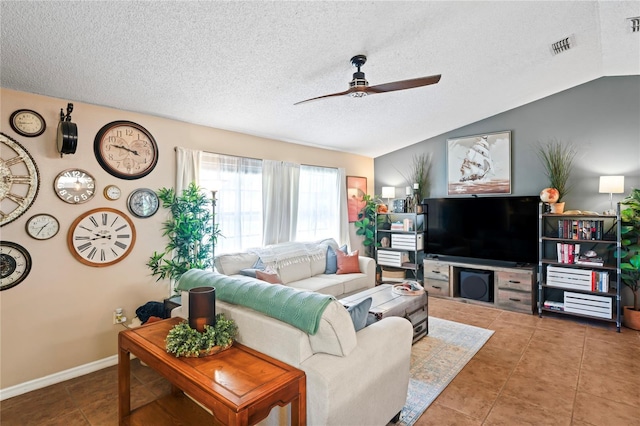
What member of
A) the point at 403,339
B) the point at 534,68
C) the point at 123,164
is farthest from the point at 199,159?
the point at 534,68

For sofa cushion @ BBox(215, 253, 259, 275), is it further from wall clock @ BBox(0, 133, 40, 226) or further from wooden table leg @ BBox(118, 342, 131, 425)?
wall clock @ BBox(0, 133, 40, 226)

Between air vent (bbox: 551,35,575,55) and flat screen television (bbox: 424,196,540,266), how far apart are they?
193cm

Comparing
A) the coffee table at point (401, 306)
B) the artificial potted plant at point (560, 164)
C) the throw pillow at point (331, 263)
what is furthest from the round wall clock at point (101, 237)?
the artificial potted plant at point (560, 164)

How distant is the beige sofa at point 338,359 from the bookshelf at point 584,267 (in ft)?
10.7

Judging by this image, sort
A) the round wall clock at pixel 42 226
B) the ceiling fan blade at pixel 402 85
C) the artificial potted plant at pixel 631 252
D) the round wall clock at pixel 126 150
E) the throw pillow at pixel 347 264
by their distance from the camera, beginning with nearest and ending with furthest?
the ceiling fan blade at pixel 402 85
the round wall clock at pixel 42 226
the round wall clock at pixel 126 150
the artificial potted plant at pixel 631 252
the throw pillow at pixel 347 264

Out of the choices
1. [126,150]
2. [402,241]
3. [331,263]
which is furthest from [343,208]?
[126,150]

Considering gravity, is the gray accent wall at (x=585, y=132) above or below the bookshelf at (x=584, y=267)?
above

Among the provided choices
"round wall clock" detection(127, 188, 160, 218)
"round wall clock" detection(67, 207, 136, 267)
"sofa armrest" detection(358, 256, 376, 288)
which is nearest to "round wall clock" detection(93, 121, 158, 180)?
"round wall clock" detection(127, 188, 160, 218)

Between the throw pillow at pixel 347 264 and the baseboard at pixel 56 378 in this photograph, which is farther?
the throw pillow at pixel 347 264

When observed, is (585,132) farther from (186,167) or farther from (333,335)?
(186,167)

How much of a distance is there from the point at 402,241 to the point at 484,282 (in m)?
1.43

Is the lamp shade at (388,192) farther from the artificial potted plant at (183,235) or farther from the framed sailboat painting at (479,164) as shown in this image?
the artificial potted plant at (183,235)

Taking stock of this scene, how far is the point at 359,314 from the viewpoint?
2150 millimetres

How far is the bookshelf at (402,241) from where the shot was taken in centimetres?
565
